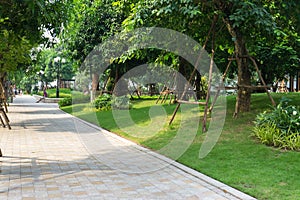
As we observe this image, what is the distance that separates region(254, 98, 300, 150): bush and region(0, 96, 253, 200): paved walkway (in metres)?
2.49

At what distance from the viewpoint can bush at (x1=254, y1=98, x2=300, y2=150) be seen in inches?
322

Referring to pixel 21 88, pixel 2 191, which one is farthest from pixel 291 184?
pixel 21 88

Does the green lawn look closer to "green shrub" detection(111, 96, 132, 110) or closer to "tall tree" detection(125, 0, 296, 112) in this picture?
"tall tree" detection(125, 0, 296, 112)

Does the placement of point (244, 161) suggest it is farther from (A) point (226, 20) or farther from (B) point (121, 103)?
(B) point (121, 103)

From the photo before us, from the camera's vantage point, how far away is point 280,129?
862 centimetres

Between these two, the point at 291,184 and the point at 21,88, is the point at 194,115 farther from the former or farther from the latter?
the point at 21,88

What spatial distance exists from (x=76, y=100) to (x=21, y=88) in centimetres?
7184

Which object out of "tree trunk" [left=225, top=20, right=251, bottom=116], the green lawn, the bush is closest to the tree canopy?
"tree trunk" [left=225, top=20, right=251, bottom=116]

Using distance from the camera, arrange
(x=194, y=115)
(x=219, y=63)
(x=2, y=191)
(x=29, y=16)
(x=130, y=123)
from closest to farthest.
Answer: (x=2, y=191)
(x=29, y=16)
(x=194, y=115)
(x=130, y=123)
(x=219, y=63)

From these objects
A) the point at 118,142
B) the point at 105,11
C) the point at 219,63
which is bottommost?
the point at 118,142

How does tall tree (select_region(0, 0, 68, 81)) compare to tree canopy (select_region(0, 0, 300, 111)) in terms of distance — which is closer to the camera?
tall tree (select_region(0, 0, 68, 81))

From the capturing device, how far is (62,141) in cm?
1119

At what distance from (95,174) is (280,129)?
4.57 meters

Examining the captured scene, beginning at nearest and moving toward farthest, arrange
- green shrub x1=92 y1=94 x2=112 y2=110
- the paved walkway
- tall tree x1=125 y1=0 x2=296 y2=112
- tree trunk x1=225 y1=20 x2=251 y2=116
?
the paved walkway, tall tree x1=125 y1=0 x2=296 y2=112, tree trunk x1=225 y1=20 x2=251 y2=116, green shrub x1=92 y1=94 x2=112 y2=110
